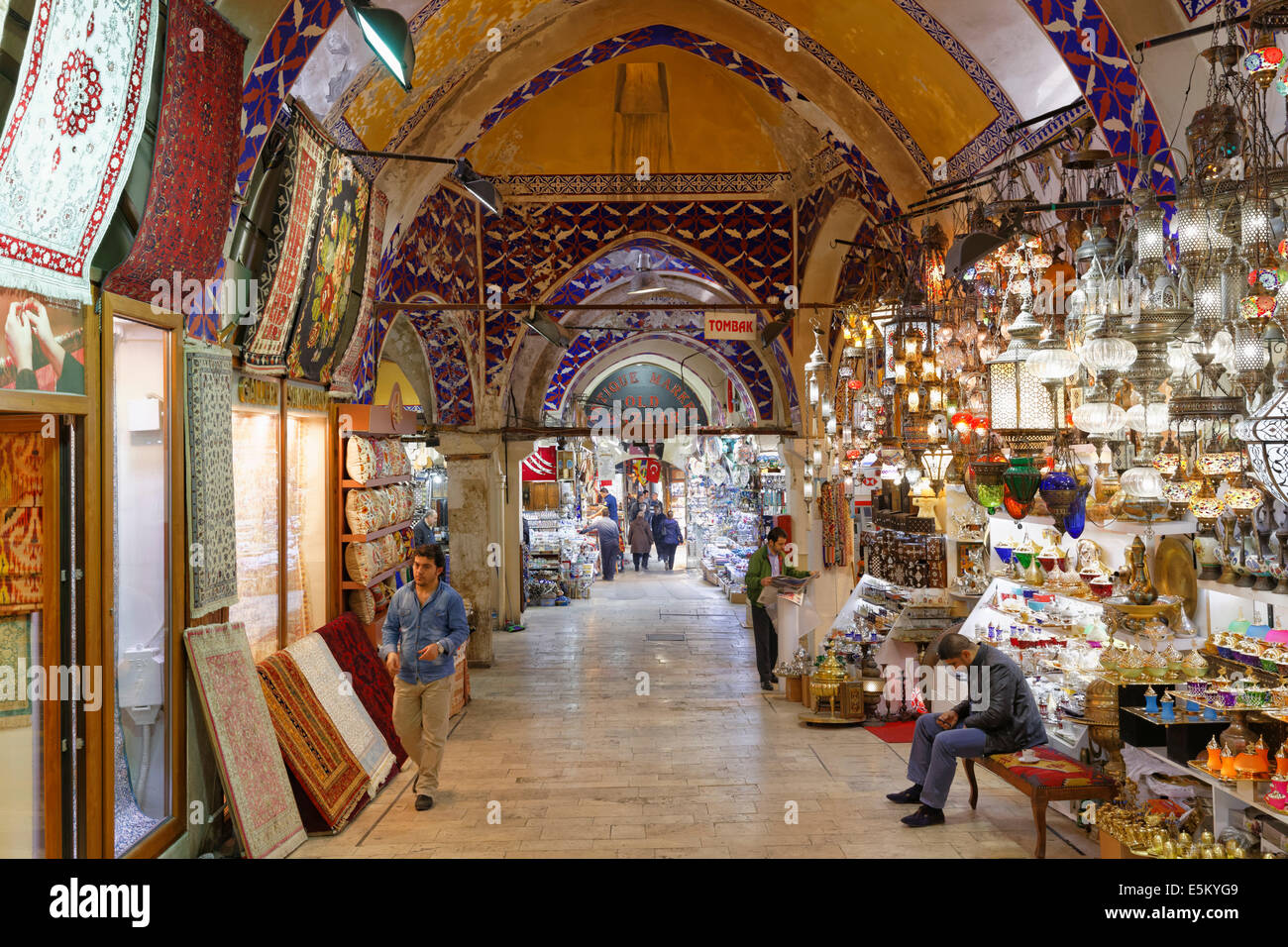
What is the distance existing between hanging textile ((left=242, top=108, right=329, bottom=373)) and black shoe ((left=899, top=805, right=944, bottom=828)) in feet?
13.7

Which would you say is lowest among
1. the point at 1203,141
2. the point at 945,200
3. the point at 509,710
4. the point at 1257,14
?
the point at 509,710

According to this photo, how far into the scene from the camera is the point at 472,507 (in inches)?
448

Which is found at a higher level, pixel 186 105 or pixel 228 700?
pixel 186 105

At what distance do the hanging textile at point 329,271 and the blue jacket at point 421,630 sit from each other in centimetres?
155

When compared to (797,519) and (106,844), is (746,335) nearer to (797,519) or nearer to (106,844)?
(797,519)

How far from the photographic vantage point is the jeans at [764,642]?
8.66 meters

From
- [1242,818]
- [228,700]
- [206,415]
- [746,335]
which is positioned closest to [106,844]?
[228,700]

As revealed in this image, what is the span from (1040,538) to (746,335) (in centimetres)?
504

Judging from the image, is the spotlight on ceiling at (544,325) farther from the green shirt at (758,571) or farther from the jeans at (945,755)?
the jeans at (945,755)

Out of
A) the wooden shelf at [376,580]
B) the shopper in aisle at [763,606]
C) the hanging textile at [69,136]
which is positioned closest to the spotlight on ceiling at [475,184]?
the wooden shelf at [376,580]

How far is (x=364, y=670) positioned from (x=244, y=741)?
192cm

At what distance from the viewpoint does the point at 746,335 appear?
35.2 ft

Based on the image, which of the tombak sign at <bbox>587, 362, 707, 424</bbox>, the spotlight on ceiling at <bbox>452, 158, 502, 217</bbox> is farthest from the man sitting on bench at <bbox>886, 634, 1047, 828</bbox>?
the tombak sign at <bbox>587, 362, 707, 424</bbox>

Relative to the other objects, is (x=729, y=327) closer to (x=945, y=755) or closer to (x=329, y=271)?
(x=329, y=271)
